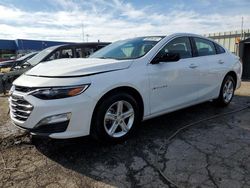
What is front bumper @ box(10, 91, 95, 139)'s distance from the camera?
9.76 ft

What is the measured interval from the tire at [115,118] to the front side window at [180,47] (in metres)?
1.12

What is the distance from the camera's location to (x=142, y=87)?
372cm

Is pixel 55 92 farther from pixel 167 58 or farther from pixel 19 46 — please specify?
pixel 19 46

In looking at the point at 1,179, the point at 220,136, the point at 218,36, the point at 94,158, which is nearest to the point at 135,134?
the point at 94,158

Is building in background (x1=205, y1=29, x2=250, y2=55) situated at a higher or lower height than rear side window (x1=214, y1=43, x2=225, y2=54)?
higher

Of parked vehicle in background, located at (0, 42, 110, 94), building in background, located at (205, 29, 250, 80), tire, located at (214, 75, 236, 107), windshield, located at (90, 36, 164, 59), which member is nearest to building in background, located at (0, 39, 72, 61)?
building in background, located at (205, 29, 250, 80)

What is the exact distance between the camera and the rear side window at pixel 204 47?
4.91 m

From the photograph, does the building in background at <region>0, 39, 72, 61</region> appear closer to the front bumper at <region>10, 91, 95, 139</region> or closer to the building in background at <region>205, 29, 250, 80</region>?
the building in background at <region>205, 29, 250, 80</region>

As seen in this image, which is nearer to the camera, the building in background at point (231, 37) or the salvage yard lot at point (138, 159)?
the salvage yard lot at point (138, 159)

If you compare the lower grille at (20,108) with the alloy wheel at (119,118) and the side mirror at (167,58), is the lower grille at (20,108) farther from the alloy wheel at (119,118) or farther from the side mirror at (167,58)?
the side mirror at (167,58)

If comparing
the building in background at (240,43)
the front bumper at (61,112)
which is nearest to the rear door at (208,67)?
the front bumper at (61,112)

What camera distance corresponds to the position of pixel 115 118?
357 cm

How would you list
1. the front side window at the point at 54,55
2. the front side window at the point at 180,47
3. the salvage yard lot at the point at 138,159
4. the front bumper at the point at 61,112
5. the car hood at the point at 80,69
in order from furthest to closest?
the front side window at the point at 54,55, the front side window at the point at 180,47, the car hood at the point at 80,69, the front bumper at the point at 61,112, the salvage yard lot at the point at 138,159

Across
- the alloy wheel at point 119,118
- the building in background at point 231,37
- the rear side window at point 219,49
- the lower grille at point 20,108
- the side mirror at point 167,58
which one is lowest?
the alloy wheel at point 119,118
